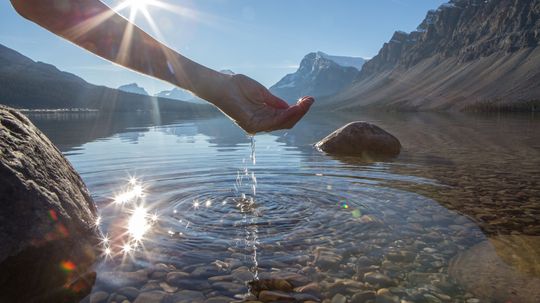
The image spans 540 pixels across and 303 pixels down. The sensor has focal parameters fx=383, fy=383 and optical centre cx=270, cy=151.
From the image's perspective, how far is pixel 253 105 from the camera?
142 inches

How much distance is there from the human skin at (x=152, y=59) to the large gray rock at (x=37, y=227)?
2044 mm

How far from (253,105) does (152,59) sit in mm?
983

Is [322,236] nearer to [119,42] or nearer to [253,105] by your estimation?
[253,105]

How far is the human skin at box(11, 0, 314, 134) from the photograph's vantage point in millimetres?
2891

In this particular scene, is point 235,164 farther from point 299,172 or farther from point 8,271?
point 8,271

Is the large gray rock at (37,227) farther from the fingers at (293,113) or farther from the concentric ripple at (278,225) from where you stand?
the fingers at (293,113)

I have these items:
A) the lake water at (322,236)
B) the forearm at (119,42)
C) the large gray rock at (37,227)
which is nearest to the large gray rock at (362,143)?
the lake water at (322,236)

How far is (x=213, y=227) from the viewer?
6.37 m

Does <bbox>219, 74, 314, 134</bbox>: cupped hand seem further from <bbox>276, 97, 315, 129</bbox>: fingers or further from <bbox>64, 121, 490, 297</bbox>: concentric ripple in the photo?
<bbox>64, 121, 490, 297</bbox>: concentric ripple

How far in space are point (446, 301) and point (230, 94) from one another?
3.05 meters

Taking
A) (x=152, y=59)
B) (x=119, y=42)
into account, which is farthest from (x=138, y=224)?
(x=119, y=42)

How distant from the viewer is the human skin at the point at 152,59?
2.89 m

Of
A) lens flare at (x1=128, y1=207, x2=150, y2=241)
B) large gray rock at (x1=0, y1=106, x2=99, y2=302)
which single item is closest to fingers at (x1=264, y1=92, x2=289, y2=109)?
large gray rock at (x1=0, y1=106, x2=99, y2=302)

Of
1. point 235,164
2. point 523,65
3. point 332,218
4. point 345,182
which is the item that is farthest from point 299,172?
point 523,65
